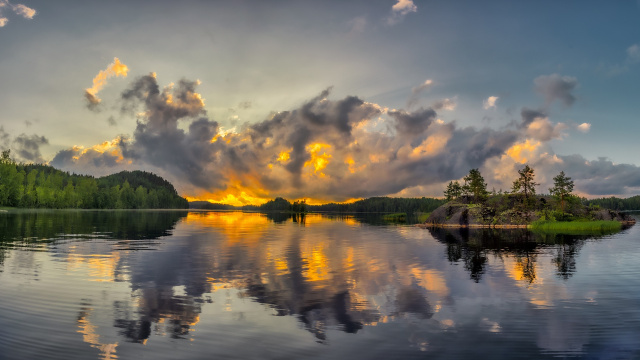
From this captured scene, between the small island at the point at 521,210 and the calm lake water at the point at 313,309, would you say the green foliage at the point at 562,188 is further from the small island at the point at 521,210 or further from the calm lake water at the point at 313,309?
the calm lake water at the point at 313,309

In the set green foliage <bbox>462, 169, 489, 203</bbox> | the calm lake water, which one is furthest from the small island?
the calm lake water

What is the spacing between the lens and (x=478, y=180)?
114m

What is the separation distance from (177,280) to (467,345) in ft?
61.3

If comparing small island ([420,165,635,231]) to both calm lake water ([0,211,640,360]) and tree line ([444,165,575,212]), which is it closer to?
tree line ([444,165,575,212])

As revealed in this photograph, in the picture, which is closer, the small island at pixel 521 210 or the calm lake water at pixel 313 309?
the calm lake water at pixel 313 309

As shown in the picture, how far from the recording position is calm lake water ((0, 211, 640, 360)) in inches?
498

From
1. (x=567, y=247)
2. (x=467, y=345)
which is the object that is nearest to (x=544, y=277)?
(x=467, y=345)

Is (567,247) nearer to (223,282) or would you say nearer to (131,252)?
(223,282)

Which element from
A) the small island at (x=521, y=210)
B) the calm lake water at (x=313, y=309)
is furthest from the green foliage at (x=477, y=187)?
the calm lake water at (x=313, y=309)

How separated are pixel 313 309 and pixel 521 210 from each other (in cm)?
9999

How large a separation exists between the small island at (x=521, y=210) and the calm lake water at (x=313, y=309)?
222 ft

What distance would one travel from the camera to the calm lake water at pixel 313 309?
41.5ft

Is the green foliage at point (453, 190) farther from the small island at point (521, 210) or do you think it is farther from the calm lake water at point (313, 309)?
the calm lake water at point (313, 309)

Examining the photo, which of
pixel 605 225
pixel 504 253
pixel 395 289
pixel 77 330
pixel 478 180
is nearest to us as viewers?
pixel 77 330
